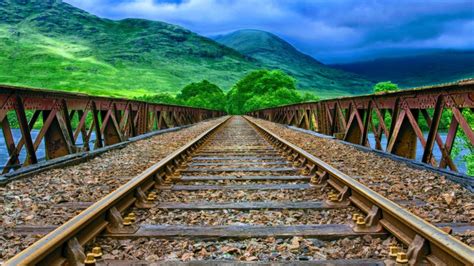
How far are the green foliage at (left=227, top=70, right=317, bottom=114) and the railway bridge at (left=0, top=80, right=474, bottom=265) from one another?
55585 millimetres

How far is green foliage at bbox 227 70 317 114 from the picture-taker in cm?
6831

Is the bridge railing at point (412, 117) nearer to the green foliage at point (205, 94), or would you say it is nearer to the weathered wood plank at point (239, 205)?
the weathered wood plank at point (239, 205)

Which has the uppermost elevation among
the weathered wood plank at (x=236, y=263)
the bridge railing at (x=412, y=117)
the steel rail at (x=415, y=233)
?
the bridge railing at (x=412, y=117)

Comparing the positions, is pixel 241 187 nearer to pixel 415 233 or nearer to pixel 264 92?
pixel 415 233

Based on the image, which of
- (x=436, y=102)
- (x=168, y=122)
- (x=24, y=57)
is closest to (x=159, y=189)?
(x=436, y=102)

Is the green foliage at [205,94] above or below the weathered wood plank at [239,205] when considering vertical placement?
above

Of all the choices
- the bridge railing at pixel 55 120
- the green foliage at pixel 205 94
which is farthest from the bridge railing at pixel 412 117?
the green foliage at pixel 205 94

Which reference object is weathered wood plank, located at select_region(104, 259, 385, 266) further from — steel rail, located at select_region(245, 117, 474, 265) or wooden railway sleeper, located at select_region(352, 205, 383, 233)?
wooden railway sleeper, located at select_region(352, 205, 383, 233)

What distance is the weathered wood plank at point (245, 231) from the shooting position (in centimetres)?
359

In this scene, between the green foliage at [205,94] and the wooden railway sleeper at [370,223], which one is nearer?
the wooden railway sleeper at [370,223]

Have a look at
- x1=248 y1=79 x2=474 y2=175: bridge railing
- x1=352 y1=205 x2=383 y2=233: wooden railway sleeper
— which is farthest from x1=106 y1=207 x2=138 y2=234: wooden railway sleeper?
x1=248 y1=79 x2=474 y2=175: bridge railing

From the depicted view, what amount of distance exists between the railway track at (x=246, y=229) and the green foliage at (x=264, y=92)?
58.7 metres

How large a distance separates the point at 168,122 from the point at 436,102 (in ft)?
53.5

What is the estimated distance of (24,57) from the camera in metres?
191
